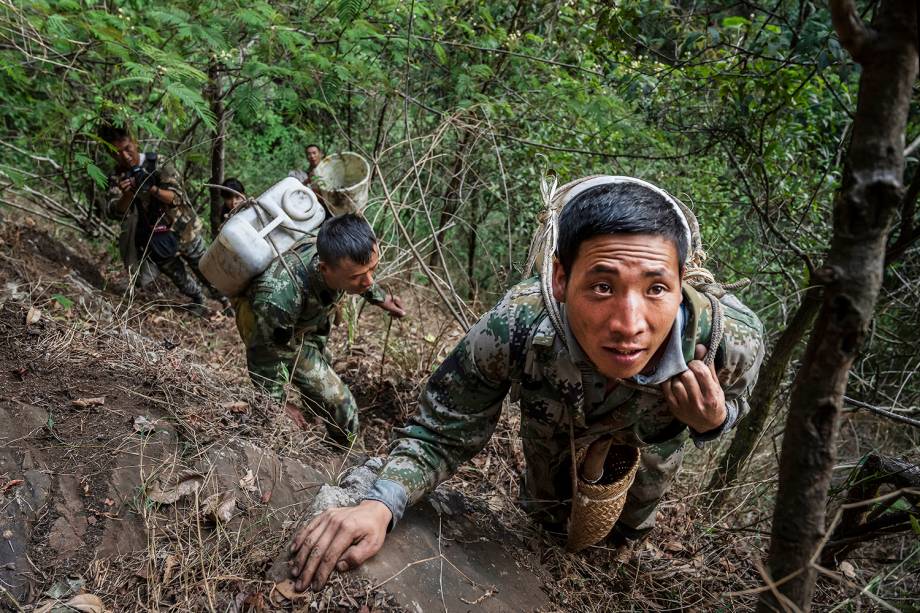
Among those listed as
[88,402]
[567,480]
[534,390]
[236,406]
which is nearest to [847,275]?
[534,390]

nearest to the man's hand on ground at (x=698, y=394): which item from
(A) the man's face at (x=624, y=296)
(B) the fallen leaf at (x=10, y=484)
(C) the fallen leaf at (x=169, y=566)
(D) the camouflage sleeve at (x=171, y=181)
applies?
(A) the man's face at (x=624, y=296)

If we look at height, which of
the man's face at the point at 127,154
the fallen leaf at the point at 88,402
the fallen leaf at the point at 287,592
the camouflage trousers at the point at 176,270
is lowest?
the camouflage trousers at the point at 176,270

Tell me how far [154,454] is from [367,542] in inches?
39.4

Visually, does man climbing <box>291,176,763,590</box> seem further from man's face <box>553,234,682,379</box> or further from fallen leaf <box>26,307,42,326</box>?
fallen leaf <box>26,307,42,326</box>

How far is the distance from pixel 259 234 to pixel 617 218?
253cm

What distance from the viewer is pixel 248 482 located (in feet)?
7.41

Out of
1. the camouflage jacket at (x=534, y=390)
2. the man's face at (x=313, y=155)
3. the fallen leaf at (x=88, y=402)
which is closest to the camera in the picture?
the camouflage jacket at (x=534, y=390)

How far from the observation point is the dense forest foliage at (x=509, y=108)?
3.60m

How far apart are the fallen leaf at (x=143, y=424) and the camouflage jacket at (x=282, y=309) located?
1.05 meters

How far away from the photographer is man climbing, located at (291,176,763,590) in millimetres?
1710

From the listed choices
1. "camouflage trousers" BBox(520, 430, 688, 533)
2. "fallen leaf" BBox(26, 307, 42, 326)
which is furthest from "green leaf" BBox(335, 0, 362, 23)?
"camouflage trousers" BBox(520, 430, 688, 533)

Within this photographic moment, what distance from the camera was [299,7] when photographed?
505 cm

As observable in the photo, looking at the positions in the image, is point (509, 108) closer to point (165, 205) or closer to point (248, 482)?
point (165, 205)

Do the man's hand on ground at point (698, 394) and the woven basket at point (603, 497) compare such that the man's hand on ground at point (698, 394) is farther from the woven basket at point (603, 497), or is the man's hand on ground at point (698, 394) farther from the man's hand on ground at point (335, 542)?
the man's hand on ground at point (335, 542)
